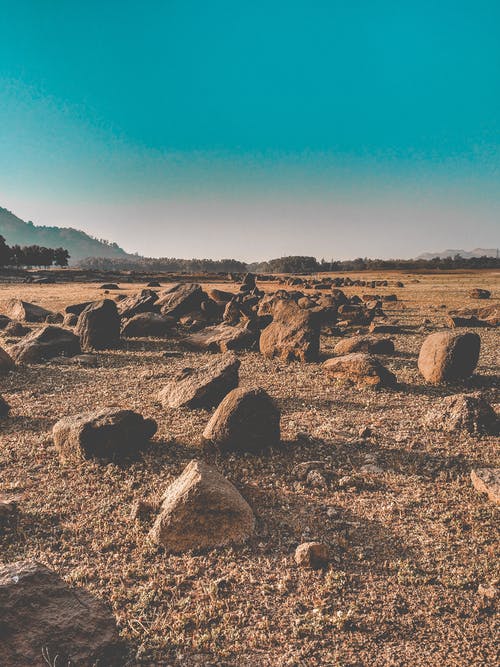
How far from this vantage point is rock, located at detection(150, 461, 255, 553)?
5.97 metres

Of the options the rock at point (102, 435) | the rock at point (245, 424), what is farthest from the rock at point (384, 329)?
the rock at point (102, 435)

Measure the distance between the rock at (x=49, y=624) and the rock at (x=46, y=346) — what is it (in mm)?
13699

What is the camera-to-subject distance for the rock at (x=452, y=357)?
43.9 feet

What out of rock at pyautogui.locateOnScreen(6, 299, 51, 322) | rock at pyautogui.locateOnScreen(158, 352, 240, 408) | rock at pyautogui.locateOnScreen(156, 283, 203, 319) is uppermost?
rock at pyautogui.locateOnScreen(156, 283, 203, 319)

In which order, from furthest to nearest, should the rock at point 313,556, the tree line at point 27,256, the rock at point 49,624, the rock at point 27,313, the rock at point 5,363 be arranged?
the tree line at point 27,256
the rock at point 27,313
the rock at point 5,363
the rock at point 313,556
the rock at point 49,624

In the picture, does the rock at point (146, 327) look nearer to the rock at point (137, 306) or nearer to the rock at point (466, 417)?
the rock at point (137, 306)

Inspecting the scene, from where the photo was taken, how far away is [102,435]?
8375 mm

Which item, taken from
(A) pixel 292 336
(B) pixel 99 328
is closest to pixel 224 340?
(A) pixel 292 336

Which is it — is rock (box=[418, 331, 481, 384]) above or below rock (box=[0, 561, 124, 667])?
above

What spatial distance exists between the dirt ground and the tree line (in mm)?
98224

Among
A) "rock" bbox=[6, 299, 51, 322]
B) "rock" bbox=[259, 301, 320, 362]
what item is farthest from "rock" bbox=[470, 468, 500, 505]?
"rock" bbox=[6, 299, 51, 322]

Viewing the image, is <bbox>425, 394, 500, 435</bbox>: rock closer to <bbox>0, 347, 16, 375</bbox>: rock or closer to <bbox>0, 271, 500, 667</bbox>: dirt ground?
<bbox>0, 271, 500, 667</bbox>: dirt ground

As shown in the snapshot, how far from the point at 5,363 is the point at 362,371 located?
11.7 meters

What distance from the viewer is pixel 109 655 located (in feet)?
13.7
